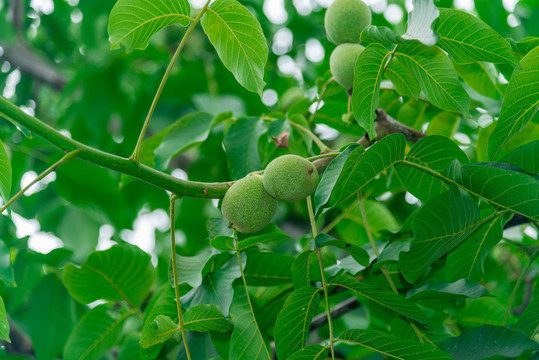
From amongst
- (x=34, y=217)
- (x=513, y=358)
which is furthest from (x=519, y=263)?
(x=34, y=217)

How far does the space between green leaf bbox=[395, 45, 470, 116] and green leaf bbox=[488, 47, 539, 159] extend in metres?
0.12

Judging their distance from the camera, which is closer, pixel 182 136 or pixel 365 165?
pixel 365 165

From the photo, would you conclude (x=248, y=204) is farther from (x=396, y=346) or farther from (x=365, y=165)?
(x=396, y=346)

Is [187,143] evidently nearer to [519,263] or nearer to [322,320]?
[322,320]

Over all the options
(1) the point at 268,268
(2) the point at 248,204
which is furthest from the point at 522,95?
(1) the point at 268,268

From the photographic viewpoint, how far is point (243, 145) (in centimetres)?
126

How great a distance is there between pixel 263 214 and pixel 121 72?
135cm

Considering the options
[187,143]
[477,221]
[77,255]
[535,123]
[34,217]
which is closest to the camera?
[477,221]

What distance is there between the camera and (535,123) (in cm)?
112

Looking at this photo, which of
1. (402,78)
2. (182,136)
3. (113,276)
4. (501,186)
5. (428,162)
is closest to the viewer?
(501,186)

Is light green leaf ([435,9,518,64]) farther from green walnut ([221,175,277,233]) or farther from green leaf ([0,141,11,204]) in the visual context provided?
green leaf ([0,141,11,204])

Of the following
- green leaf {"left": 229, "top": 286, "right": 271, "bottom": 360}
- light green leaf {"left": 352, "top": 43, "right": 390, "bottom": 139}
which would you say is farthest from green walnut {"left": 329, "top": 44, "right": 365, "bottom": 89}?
green leaf {"left": 229, "top": 286, "right": 271, "bottom": 360}

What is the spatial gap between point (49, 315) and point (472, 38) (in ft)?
3.79

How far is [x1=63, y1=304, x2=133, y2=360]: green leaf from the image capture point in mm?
1181
